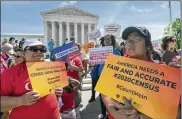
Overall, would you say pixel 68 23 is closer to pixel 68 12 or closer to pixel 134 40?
pixel 68 12

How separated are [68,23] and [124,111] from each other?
233ft

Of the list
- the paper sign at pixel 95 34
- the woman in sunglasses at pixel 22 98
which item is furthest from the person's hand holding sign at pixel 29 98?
the paper sign at pixel 95 34

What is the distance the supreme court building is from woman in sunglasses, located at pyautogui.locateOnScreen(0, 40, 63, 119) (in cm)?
6746

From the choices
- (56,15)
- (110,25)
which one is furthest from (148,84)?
(56,15)

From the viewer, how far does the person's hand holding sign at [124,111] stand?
1.60 metres

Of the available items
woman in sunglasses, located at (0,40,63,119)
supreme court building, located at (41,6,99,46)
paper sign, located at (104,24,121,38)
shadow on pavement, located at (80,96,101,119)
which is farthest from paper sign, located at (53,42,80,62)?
supreme court building, located at (41,6,99,46)

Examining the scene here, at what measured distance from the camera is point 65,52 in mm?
3434

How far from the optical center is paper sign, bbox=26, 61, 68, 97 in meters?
1.97

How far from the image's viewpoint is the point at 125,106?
1604 mm

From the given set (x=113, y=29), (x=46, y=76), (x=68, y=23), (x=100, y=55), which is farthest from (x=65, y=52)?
(x=68, y=23)

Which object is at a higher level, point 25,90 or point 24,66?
point 24,66

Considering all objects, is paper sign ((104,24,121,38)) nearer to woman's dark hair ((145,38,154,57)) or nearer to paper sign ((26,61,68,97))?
paper sign ((26,61,68,97))

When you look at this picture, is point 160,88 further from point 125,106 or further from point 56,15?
point 56,15

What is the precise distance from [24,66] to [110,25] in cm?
574
